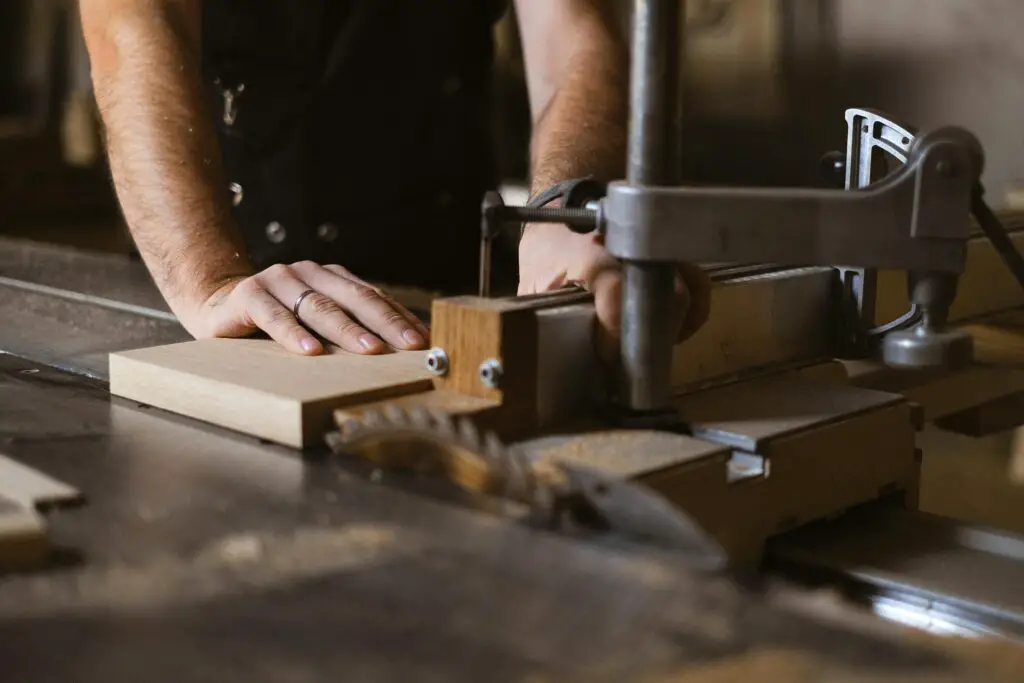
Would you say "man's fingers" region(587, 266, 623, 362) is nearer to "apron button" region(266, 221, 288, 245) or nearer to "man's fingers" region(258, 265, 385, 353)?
"man's fingers" region(258, 265, 385, 353)

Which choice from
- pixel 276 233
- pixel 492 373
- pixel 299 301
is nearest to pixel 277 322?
pixel 299 301

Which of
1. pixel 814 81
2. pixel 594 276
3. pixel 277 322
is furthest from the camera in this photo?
pixel 814 81

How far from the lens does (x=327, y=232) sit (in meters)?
1.89

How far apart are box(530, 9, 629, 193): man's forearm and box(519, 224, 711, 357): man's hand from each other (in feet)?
0.86

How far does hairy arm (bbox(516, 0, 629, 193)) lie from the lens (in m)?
1.41

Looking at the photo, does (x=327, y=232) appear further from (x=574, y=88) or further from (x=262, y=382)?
(x=262, y=382)

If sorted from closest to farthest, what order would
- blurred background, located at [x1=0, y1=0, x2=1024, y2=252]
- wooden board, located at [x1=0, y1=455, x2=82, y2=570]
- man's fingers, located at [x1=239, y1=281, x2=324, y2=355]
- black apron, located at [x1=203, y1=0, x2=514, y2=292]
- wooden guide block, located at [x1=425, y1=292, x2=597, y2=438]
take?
1. wooden board, located at [x1=0, y1=455, x2=82, y2=570]
2. wooden guide block, located at [x1=425, y1=292, x2=597, y2=438]
3. man's fingers, located at [x1=239, y1=281, x2=324, y2=355]
4. black apron, located at [x1=203, y1=0, x2=514, y2=292]
5. blurred background, located at [x1=0, y1=0, x2=1024, y2=252]


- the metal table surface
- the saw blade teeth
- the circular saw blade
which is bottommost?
the metal table surface

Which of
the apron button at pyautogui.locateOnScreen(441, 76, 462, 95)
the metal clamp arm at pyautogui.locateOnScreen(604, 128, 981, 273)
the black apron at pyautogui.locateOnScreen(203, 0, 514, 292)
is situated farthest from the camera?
the apron button at pyautogui.locateOnScreen(441, 76, 462, 95)

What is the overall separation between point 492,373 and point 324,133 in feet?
3.66

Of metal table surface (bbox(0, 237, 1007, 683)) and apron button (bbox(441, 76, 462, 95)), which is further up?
apron button (bbox(441, 76, 462, 95))

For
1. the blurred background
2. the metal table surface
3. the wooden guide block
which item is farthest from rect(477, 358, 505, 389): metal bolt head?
the blurred background

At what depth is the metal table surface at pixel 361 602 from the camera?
20.7 inches

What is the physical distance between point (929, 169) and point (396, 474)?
0.38 metres
